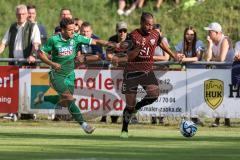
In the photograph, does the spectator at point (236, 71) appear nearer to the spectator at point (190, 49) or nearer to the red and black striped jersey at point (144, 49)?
the spectator at point (190, 49)

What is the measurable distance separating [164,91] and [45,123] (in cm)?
291

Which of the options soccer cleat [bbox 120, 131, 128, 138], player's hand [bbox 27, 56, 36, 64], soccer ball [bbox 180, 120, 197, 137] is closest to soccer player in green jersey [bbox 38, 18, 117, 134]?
soccer cleat [bbox 120, 131, 128, 138]

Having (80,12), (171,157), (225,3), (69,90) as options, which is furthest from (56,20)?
(171,157)

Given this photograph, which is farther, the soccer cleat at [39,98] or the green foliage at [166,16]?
the green foliage at [166,16]

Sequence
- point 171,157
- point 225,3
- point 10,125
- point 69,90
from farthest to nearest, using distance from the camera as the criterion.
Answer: point 225,3 < point 10,125 < point 69,90 < point 171,157

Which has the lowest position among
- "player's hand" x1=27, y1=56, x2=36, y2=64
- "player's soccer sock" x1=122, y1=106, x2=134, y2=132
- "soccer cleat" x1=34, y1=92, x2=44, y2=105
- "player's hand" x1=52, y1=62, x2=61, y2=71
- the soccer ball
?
the soccer ball

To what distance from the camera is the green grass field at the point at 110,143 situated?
1631cm

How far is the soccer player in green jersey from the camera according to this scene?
20.8 meters

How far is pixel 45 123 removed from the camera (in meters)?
24.5

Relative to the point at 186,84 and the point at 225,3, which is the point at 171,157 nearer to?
the point at 186,84

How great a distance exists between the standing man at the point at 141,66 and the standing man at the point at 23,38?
14.0 ft

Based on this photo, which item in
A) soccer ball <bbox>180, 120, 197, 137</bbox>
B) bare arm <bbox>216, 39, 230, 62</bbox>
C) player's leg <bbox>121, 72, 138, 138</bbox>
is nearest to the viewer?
soccer ball <bbox>180, 120, 197, 137</bbox>

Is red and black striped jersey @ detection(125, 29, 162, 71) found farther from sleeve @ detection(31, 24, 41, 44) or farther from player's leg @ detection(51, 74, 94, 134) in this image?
sleeve @ detection(31, 24, 41, 44)

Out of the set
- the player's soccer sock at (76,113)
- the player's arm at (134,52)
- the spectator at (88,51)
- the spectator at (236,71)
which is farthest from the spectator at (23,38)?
the spectator at (236,71)
